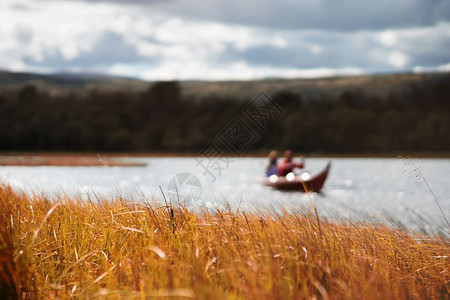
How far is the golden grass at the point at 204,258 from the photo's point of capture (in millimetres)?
5121

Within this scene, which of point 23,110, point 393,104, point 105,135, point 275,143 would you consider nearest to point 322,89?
point 393,104

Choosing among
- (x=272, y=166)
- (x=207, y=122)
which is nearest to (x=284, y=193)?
(x=272, y=166)

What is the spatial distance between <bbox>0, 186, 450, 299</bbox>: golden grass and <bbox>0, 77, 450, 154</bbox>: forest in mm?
68053

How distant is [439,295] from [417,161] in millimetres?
1427

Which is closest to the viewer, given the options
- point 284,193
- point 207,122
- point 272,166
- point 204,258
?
point 204,258

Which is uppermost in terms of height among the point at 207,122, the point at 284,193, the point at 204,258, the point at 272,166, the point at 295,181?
the point at 207,122

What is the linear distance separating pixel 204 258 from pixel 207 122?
8945 cm

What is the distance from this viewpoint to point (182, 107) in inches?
4063

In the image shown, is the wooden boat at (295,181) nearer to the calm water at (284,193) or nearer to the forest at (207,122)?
the calm water at (284,193)

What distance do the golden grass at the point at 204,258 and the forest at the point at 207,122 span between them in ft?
223

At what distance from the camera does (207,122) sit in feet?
312

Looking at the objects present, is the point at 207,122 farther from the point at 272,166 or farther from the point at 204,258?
the point at 204,258

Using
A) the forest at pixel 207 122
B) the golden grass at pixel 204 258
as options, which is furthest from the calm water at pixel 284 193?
the forest at pixel 207 122

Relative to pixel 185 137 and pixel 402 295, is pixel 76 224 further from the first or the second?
pixel 185 137
